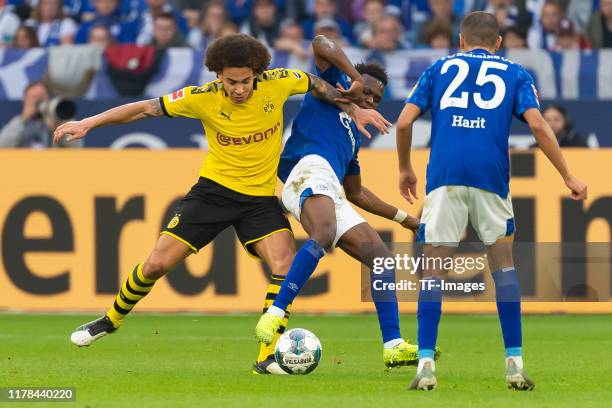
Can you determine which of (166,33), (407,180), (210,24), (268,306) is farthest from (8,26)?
(407,180)

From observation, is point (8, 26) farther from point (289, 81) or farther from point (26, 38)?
point (289, 81)

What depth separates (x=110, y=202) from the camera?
13.9 m

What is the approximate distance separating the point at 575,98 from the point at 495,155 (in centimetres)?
764

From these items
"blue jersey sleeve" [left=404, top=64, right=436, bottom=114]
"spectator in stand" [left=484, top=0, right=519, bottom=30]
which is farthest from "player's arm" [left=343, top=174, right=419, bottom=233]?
"spectator in stand" [left=484, top=0, right=519, bottom=30]

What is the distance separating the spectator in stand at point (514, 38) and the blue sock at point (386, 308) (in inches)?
293

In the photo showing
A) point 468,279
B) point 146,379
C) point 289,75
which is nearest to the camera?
point 146,379

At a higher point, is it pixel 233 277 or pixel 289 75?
pixel 289 75

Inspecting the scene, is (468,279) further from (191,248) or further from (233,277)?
(191,248)

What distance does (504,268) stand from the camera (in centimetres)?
754

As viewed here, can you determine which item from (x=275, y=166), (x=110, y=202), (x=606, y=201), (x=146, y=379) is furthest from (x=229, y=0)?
(x=146, y=379)

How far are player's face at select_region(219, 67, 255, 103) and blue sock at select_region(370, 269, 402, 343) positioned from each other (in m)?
1.35

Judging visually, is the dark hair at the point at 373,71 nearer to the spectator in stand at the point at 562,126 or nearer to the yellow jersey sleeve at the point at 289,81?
the yellow jersey sleeve at the point at 289,81

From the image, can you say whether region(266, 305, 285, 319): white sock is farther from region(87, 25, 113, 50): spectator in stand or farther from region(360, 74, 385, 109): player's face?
region(87, 25, 113, 50): spectator in stand

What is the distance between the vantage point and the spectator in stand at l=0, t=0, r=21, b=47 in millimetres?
17500
